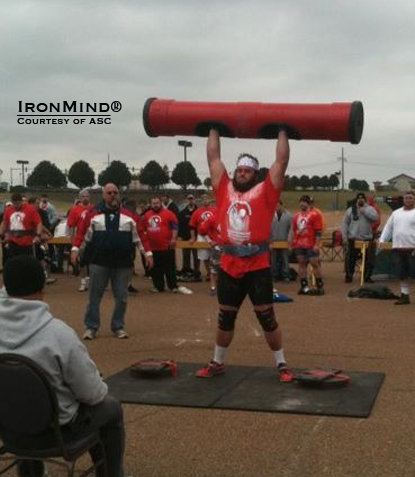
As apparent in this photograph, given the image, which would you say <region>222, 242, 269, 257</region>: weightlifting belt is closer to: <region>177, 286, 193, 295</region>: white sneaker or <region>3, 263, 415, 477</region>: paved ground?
<region>3, 263, 415, 477</region>: paved ground

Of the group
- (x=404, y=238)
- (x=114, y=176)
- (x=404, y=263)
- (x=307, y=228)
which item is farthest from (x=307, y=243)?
(x=114, y=176)

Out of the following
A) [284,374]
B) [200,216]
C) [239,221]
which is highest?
[239,221]

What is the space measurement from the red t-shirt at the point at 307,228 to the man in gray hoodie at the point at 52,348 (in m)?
9.65

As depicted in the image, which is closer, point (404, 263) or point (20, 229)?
point (404, 263)

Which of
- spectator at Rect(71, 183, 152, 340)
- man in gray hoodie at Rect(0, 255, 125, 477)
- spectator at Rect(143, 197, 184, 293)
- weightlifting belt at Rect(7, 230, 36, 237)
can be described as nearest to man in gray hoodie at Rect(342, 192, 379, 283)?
spectator at Rect(143, 197, 184, 293)

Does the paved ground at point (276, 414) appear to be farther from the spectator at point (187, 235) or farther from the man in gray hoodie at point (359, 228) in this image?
the spectator at point (187, 235)

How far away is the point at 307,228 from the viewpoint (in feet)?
42.6

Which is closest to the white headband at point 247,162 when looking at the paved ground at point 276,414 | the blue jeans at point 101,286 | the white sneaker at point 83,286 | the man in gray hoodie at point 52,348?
the paved ground at point 276,414

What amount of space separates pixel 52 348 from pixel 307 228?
10.0 m

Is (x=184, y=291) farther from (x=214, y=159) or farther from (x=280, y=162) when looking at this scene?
(x=280, y=162)

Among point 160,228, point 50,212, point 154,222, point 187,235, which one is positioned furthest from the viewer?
point 50,212

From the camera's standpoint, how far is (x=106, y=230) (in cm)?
843

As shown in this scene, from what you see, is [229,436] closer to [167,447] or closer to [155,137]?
[167,447]

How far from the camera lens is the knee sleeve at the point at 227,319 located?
6387mm
